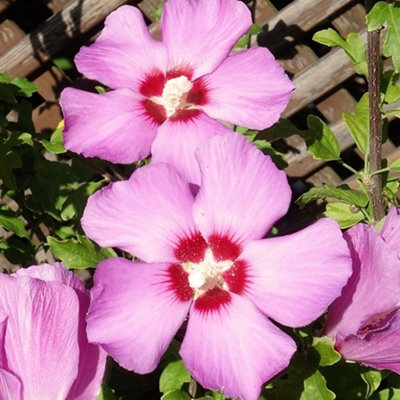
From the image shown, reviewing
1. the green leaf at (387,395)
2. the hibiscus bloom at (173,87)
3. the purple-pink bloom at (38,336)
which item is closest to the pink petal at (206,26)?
the hibiscus bloom at (173,87)

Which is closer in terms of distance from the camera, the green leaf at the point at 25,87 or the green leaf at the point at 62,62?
the green leaf at the point at 25,87

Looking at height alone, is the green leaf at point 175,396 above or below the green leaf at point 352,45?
below

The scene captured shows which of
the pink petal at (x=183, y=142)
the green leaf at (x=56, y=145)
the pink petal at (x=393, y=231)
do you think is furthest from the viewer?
the green leaf at (x=56, y=145)

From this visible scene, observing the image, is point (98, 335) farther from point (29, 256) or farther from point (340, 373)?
point (29, 256)

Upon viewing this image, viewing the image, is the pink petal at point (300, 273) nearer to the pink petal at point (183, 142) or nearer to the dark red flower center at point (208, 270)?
the dark red flower center at point (208, 270)

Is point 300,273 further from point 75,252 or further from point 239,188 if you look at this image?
point 75,252

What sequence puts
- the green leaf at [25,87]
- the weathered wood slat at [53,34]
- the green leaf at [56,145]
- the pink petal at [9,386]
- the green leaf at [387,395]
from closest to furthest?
1. the pink petal at [9,386]
2. the green leaf at [387,395]
3. the green leaf at [56,145]
4. the green leaf at [25,87]
5. the weathered wood slat at [53,34]

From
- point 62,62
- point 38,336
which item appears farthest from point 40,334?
point 62,62
